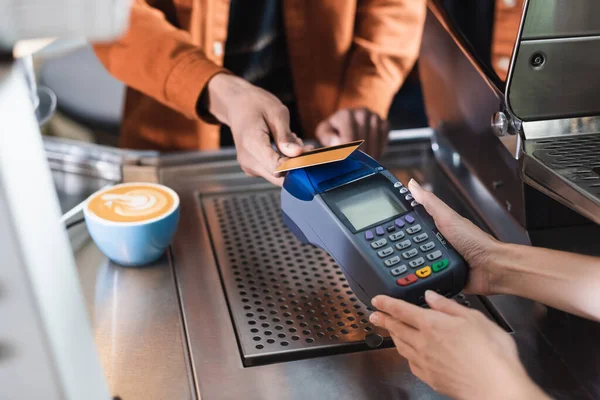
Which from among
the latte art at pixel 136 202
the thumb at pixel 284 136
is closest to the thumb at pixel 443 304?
the thumb at pixel 284 136

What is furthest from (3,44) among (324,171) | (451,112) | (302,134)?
(302,134)

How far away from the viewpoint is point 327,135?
1.08m

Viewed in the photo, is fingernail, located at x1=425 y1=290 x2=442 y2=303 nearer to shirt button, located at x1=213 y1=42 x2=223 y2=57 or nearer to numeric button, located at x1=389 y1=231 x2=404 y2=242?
numeric button, located at x1=389 y1=231 x2=404 y2=242

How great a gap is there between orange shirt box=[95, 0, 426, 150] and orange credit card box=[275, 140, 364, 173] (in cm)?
50

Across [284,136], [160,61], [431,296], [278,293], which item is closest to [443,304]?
[431,296]

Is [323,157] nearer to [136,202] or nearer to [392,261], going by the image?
[392,261]

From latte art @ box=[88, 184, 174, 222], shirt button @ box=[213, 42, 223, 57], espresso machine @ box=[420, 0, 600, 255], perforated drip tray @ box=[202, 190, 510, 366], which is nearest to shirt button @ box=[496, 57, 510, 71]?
espresso machine @ box=[420, 0, 600, 255]

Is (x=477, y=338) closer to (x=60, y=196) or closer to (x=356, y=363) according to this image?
(x=356, y=363)

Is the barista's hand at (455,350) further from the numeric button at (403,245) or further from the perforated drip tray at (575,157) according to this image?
the perforated drip tray at (575,157)

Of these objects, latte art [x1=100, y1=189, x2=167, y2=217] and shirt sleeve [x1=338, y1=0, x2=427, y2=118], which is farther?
shirt sleeve [x1=338, y1=0, x2=427, y2=118]

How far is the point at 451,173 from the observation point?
1.03m

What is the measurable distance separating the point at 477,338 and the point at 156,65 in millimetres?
713

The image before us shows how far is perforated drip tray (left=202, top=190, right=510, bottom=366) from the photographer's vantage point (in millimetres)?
733

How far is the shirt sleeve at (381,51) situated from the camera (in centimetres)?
131
